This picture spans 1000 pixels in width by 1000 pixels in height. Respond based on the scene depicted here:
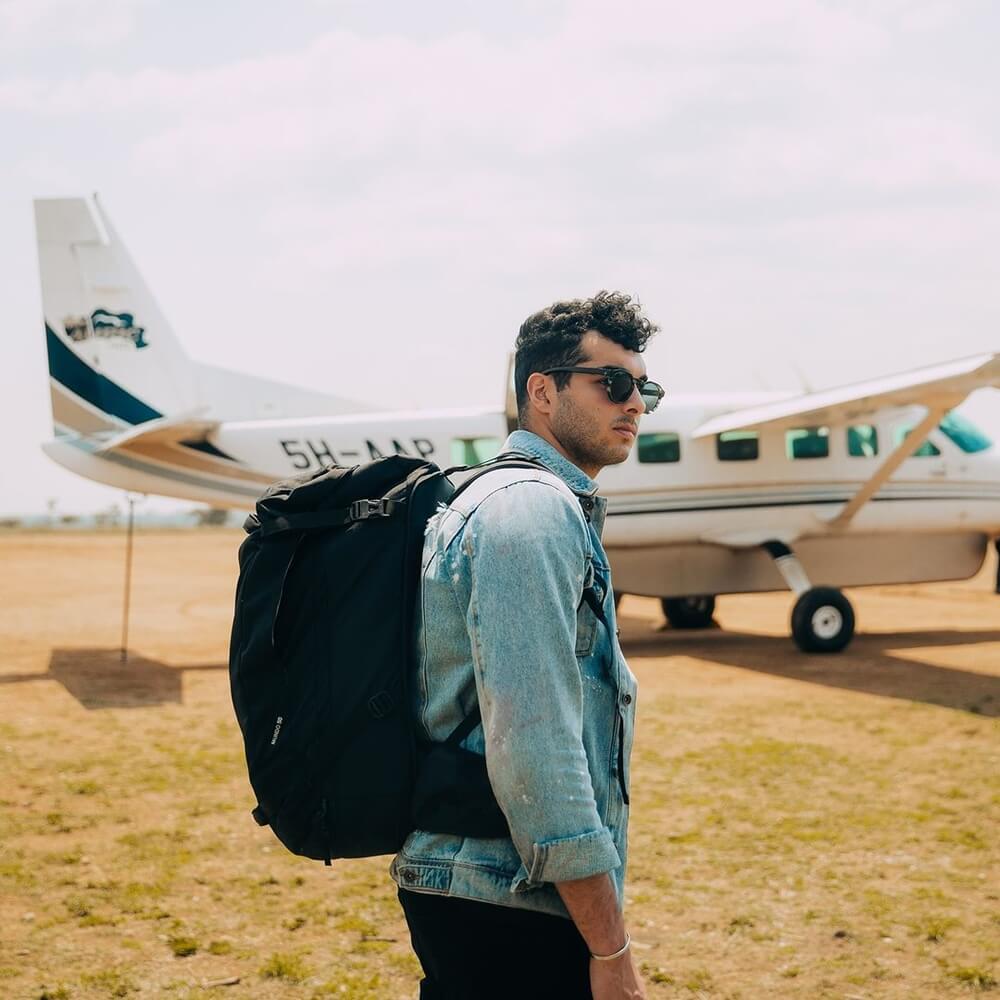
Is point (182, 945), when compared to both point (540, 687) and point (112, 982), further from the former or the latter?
point (540, 687)

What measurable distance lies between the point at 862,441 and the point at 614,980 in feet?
44.5

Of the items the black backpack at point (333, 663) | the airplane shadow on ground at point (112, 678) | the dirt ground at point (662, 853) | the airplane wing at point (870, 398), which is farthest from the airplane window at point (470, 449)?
the black backpack at point (333, 663)

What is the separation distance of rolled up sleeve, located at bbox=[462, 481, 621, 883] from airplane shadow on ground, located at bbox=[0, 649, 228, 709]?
352 inches

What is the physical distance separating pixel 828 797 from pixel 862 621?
39.4 ft

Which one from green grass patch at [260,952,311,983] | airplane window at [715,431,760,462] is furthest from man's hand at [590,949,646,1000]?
airplane window at [715,431,760,462]

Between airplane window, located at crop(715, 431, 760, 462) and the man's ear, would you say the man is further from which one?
airplane window, located at crop(715, 431, 760, 462)

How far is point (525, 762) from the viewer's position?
72.1 inches

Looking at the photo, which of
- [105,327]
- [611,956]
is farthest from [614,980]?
[105,327]

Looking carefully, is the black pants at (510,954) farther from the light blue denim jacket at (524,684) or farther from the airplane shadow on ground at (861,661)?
the airplane shadow on ground at (861,661)

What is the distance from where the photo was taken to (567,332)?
221cm

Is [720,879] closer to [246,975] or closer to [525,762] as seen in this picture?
[246,975]

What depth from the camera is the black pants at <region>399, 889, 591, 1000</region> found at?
6.47ft

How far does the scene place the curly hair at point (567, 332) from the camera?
87.1 inches

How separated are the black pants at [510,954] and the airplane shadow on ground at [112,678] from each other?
28.6 ft
